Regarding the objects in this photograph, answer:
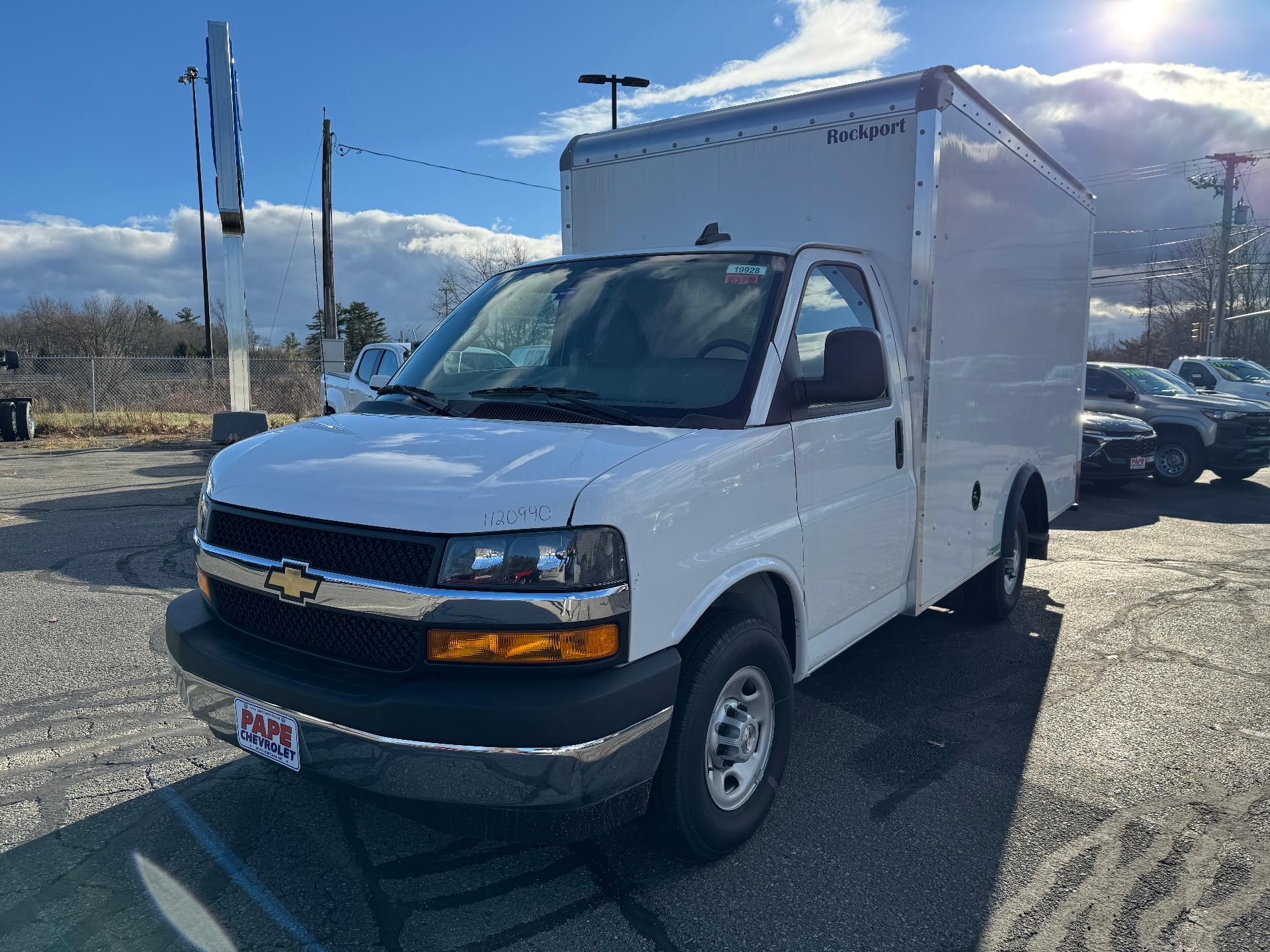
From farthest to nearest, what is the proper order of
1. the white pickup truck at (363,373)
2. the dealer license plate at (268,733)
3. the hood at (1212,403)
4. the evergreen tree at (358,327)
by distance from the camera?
the evergreen tree at (358,327), the hood at (1212,403), the white pickup truck at (363,373), the dealer license plate at (268,733)

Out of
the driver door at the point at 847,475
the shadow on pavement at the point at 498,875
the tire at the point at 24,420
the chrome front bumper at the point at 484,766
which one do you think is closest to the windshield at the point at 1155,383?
the driver door at the point at 847,475

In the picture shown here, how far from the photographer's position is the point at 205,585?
10.5 ft

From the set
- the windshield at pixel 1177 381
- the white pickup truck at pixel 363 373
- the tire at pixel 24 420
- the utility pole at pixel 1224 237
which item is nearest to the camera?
the white pickup truck at pixel 363 373

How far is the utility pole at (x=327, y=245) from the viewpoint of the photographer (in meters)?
24.9

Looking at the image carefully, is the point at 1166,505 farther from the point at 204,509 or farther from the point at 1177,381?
the point at 204,509

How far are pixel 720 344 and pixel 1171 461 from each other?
12.8 metres

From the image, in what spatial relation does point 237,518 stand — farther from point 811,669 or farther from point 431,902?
point 811,669

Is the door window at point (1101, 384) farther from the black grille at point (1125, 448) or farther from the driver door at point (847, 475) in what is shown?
the driver door at point (847, 475)

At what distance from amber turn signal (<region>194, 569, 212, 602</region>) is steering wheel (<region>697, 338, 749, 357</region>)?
1.93 metres

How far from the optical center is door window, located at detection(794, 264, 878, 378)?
3.58 m

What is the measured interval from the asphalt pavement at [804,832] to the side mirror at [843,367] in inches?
63.1

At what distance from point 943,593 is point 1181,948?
232 centimetres

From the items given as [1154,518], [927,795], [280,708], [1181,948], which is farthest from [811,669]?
[1154,518]

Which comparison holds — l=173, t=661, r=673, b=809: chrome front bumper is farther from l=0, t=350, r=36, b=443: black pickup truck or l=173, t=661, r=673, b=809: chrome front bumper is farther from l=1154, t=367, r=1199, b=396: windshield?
l=0, t=350, r=36, b=443: black pickup truck
